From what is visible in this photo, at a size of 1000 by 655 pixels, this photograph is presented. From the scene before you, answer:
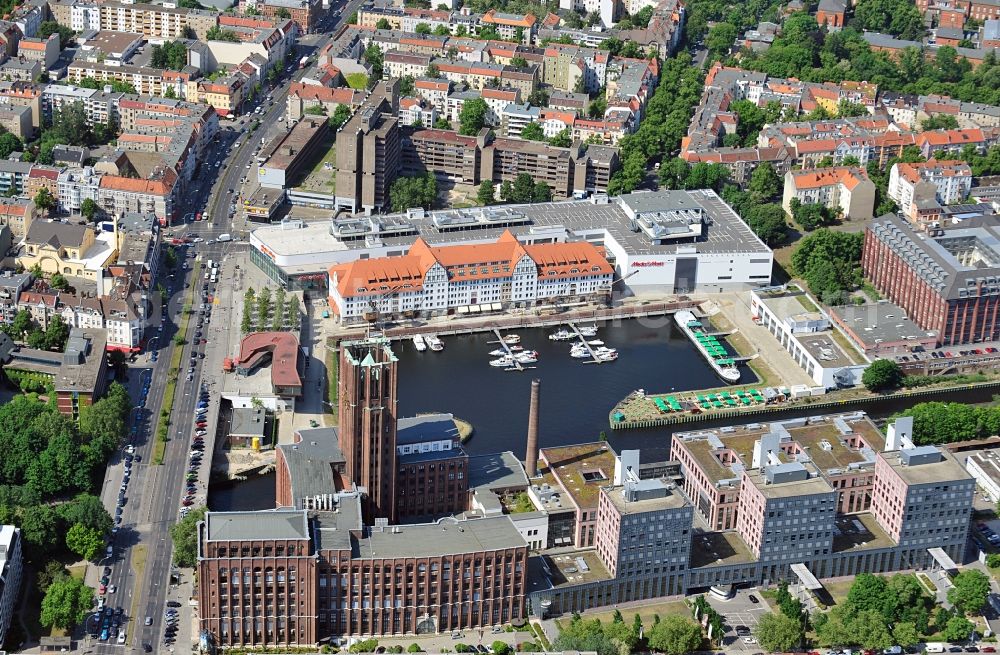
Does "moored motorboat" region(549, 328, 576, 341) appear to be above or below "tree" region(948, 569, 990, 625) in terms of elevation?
above

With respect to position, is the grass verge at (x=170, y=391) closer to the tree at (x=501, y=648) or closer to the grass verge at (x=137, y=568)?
the grass verge at (x=137, y=568)

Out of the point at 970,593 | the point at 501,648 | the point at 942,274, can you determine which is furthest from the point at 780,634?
the point at 942,274

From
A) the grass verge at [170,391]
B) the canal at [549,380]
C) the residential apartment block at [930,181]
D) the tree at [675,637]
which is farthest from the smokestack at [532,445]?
the residential apartment block at [930,181]

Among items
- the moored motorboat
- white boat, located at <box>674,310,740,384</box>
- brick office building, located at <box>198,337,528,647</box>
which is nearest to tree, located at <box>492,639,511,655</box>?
brick office building, located at <box>198,337,528,647</box>

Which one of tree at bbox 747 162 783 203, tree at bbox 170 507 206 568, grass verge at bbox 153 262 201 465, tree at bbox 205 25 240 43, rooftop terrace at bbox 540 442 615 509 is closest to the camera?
tree at bbox 170 507 206 568

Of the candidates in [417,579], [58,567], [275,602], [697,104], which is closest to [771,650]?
[417,579]

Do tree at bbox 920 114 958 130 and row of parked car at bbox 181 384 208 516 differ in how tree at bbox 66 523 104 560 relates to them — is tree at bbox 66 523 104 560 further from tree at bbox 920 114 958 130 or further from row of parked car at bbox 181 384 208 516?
tree at bbox 920 114 958 130

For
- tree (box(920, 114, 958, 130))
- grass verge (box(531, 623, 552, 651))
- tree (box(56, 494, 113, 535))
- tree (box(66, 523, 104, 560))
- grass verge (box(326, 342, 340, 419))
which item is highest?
tree (box(920, 114, 958, 130))

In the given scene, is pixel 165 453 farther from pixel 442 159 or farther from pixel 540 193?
pixel 442 159
